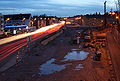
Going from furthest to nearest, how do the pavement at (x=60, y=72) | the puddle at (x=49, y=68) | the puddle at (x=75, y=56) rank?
the puddle at (x=75, y=56)
the puddle at (x=49, y=68)
the pavement at (x=60, y=72)

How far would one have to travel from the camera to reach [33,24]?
4267 inches

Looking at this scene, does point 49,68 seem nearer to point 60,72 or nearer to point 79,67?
point 60,72

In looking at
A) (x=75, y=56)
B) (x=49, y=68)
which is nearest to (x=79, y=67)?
(x=49, y=68)

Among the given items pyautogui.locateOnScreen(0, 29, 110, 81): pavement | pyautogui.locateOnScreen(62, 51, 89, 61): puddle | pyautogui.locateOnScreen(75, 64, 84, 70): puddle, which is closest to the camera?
pyautogui.locateOnScreen(0, 29, 110, 81): pavement

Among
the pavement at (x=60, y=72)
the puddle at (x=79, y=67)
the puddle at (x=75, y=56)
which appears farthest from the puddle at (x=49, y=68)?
the puddle at (x=75, y=56)

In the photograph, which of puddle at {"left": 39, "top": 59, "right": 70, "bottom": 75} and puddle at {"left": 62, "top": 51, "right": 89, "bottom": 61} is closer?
puddle at {"left": 39, "top": 59, "right": 70, "bottom": 75}

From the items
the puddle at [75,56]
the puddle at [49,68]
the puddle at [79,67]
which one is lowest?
the puddle at [75,56]

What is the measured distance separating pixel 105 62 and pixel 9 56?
12.9 m

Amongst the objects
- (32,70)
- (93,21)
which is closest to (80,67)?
(32,70)

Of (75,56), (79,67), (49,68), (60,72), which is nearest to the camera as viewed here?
(60,72)

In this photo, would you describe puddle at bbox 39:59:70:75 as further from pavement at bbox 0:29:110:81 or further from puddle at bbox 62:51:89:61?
puddle at bbox 62:51:89:61

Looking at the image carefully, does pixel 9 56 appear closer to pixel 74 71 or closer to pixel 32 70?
pixel 32 70

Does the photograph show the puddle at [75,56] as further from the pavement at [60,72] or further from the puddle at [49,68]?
the puddle at [49,68]

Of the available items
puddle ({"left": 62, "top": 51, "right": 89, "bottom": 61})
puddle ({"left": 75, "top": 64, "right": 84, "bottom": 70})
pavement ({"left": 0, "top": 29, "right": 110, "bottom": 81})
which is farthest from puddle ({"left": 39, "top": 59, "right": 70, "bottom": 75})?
puddle ({"left": 62, "top": 51, "right": 89, "bottom": 61})
